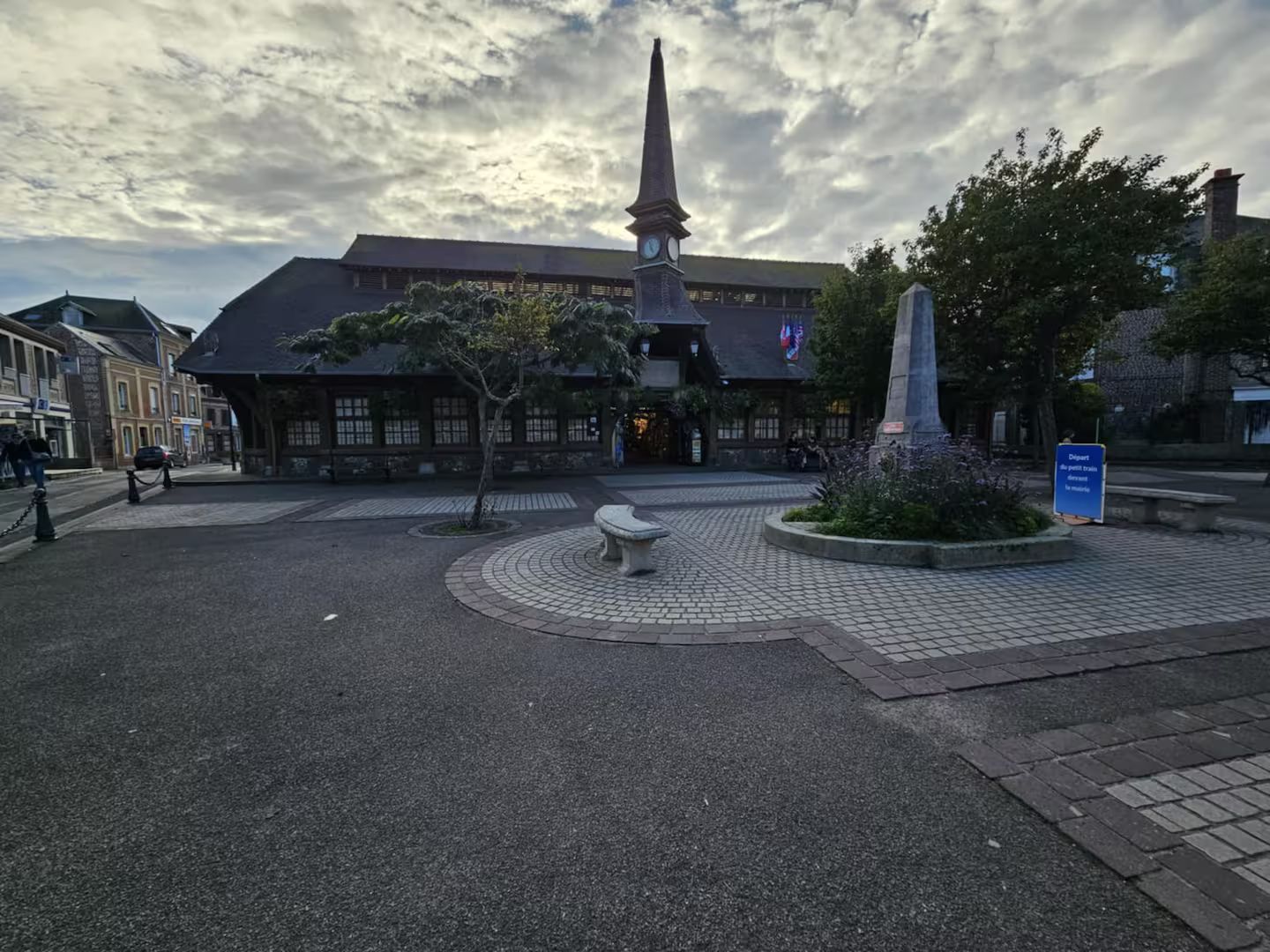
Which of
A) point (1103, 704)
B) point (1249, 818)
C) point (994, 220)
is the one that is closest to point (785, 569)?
point (1103, 704)

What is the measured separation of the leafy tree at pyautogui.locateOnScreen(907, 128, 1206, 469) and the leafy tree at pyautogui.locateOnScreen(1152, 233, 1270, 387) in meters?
2.31

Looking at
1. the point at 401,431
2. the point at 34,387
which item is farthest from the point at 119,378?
the point at 401,431

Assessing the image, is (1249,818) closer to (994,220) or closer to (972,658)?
(972,658)

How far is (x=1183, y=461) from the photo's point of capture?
2288 cm

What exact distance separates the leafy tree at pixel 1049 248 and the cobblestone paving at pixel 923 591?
791 centimetres

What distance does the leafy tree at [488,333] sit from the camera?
365 inches

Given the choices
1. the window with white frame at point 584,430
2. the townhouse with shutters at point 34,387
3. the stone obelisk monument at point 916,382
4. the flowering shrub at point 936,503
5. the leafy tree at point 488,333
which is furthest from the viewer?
the townhouse with shutters at point 34,387

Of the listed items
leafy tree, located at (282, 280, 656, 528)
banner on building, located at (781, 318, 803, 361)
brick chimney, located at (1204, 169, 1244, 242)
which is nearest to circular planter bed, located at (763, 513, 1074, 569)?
leafy tree, located at (282, 280, 656, 528)

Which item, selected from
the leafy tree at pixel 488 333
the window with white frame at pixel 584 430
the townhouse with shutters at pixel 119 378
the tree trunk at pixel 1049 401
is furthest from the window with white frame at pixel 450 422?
the townhouse with shutters at pixel 119 378

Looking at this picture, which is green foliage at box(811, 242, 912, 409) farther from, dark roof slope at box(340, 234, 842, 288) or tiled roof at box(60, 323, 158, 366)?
tiled roof at box(60, 323, 158, 366)

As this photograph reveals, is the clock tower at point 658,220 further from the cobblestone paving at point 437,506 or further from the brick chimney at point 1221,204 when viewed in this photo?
the brick chimney at point 1221,204

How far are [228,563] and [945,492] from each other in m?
9.50

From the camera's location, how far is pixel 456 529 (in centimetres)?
950

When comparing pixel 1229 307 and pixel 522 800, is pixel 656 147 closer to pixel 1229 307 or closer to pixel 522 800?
pixel 1229 307
